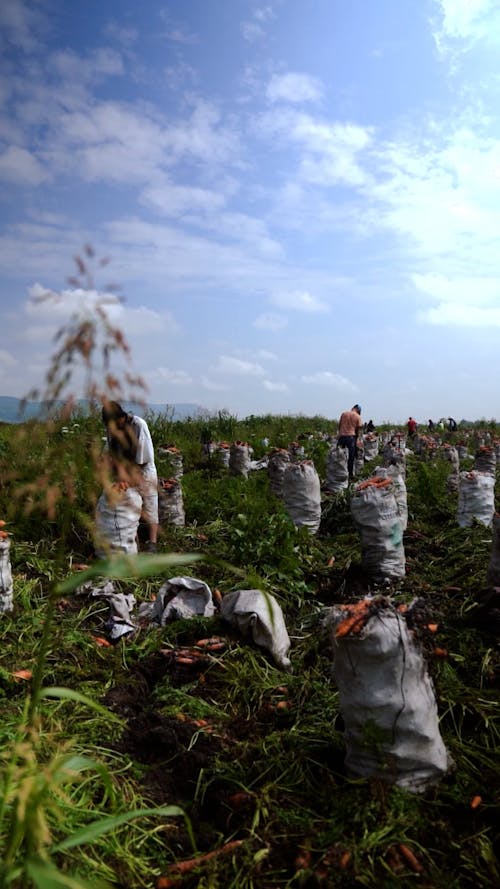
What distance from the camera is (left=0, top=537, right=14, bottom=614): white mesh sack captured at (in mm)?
3627

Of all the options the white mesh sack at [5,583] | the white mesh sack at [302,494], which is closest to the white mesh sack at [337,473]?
the white mesh sack at [302,494]

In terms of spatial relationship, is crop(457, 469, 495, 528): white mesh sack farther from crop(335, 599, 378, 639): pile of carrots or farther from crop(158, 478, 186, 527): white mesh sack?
crop(335, 599, 378, 639): pile of carrots

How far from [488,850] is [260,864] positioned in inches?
29.0

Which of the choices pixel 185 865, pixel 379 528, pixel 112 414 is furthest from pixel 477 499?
pixel 112 414

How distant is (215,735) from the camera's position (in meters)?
2.61

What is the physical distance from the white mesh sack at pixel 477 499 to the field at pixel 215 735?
1.35 meters

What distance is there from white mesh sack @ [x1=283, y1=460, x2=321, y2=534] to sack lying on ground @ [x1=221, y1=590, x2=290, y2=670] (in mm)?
2477

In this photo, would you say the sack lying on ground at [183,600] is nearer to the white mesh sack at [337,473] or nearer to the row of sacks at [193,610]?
the row of sacks at [193,610]

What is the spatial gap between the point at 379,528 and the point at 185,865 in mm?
2715

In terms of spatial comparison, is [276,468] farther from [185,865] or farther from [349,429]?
[185,865]

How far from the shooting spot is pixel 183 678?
3064 millimetres

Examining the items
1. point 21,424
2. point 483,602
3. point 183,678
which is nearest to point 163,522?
point 183,678

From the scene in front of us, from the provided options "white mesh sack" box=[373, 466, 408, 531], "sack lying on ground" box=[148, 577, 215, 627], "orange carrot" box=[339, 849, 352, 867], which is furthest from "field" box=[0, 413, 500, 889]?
"white mesh sack" box=[373, 466, 408, 531]

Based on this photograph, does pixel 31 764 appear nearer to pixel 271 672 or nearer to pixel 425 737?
pixel 425 737
